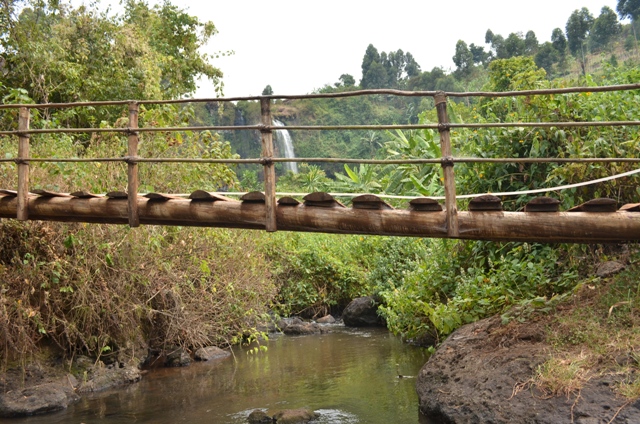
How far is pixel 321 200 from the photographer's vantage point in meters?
5.29

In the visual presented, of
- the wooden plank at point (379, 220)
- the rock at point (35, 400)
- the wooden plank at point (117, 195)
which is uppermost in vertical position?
the wooden plank at point (117, 195)

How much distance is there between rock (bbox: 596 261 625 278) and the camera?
6219mm

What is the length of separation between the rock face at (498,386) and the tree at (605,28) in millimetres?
45608

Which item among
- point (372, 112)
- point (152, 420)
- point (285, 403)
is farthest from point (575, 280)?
point (372, 112)

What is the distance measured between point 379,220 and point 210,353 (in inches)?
187

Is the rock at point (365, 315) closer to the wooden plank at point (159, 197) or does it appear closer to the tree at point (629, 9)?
the wooden plank at point (159, 197)

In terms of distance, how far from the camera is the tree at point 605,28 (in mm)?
46656

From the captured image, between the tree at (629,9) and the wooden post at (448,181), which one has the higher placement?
the tree at (629,9)

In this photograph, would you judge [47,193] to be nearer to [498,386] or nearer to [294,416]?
[294,416]

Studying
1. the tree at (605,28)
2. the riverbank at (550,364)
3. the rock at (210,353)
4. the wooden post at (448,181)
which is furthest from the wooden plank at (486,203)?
the tree at (605,28)

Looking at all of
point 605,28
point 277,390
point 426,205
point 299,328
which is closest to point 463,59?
point 605,28

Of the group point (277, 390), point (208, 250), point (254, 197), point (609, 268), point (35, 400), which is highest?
point (254, 197)

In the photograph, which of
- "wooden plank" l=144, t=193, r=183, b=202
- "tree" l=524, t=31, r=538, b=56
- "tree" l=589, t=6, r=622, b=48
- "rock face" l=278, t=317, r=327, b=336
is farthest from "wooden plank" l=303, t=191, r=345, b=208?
"tree" l=589, t=6, r=622, b=48

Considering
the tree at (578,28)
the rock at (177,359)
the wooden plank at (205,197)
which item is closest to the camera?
the wooden plank at (205,197)
